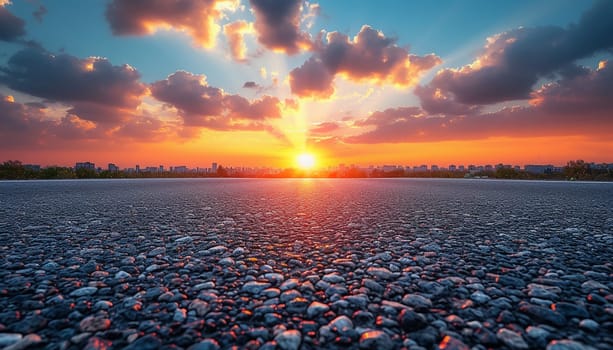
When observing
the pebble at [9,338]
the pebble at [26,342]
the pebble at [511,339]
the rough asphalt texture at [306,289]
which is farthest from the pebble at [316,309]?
the pebble at [9,338]

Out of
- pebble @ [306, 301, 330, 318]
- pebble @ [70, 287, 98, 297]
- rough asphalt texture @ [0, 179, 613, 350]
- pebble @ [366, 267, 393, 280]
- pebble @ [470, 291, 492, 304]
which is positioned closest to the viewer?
rough asphalt texture @ [0, 179, 613, 350]

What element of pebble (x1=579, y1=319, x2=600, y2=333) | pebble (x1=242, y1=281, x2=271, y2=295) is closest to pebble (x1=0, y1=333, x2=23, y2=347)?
pebble (x1=242, y1=281, x2=271, y2=295)

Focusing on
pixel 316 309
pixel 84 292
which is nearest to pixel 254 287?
pixel 316 309

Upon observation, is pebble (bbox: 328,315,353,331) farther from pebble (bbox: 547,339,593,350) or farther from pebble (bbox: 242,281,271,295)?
pebble (bbox: 547,339,593,350)

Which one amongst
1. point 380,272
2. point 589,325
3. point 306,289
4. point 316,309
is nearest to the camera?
point 589,325

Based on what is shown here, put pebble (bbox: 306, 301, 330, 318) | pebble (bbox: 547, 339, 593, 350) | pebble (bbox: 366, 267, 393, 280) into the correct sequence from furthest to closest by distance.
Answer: pebble (bbox: 366, 267, 393, 280) → pebble (bbox: 306, 301, 330, 318) → pebble (bbox: 547, 339, 593, 350)

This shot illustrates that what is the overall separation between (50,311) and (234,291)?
3.85 feet

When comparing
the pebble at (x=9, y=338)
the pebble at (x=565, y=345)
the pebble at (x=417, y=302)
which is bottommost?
the pebble at (x=417, y=302)

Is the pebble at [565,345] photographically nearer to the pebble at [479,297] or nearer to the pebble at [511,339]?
the pebble at [511,339]

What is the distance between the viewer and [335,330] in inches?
63.5

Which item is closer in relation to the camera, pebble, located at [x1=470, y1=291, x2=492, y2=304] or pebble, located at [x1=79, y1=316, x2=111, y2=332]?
pebble, located at [x1=79, y1=316, x2=111, y2=332]

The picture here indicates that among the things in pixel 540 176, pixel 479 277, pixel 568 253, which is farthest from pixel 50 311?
pixel 540 176

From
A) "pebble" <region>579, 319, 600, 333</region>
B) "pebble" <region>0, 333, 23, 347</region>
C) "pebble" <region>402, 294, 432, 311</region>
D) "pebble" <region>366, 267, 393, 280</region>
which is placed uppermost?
"pebble" <region>0, 333, 23, 347</region>

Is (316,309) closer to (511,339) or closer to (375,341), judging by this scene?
(375,341)
